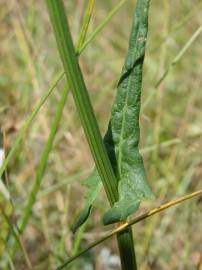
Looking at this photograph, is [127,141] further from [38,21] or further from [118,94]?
[38,21]

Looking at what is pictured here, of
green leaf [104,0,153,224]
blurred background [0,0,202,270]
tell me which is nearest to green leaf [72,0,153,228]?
green leaf [104,0,153,224]

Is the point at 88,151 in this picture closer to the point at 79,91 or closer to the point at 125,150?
the point at 125,150

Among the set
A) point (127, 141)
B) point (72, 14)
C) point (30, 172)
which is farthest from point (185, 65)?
point (127, 141)

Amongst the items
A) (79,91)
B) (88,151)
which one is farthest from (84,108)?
(88,151)

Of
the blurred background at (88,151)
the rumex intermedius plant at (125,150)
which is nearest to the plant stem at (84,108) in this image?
the rumex intermedius plant at (125,150)

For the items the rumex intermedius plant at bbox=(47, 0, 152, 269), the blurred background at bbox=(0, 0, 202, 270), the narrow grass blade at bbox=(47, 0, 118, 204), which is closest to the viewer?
the narrow grass blade at bbox=(47, 0, 118, 204)

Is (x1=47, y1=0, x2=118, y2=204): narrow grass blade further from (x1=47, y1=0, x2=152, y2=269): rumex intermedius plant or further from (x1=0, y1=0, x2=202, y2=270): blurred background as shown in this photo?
(x1=0, y1=0, x2=202, y2=270): blurred background
